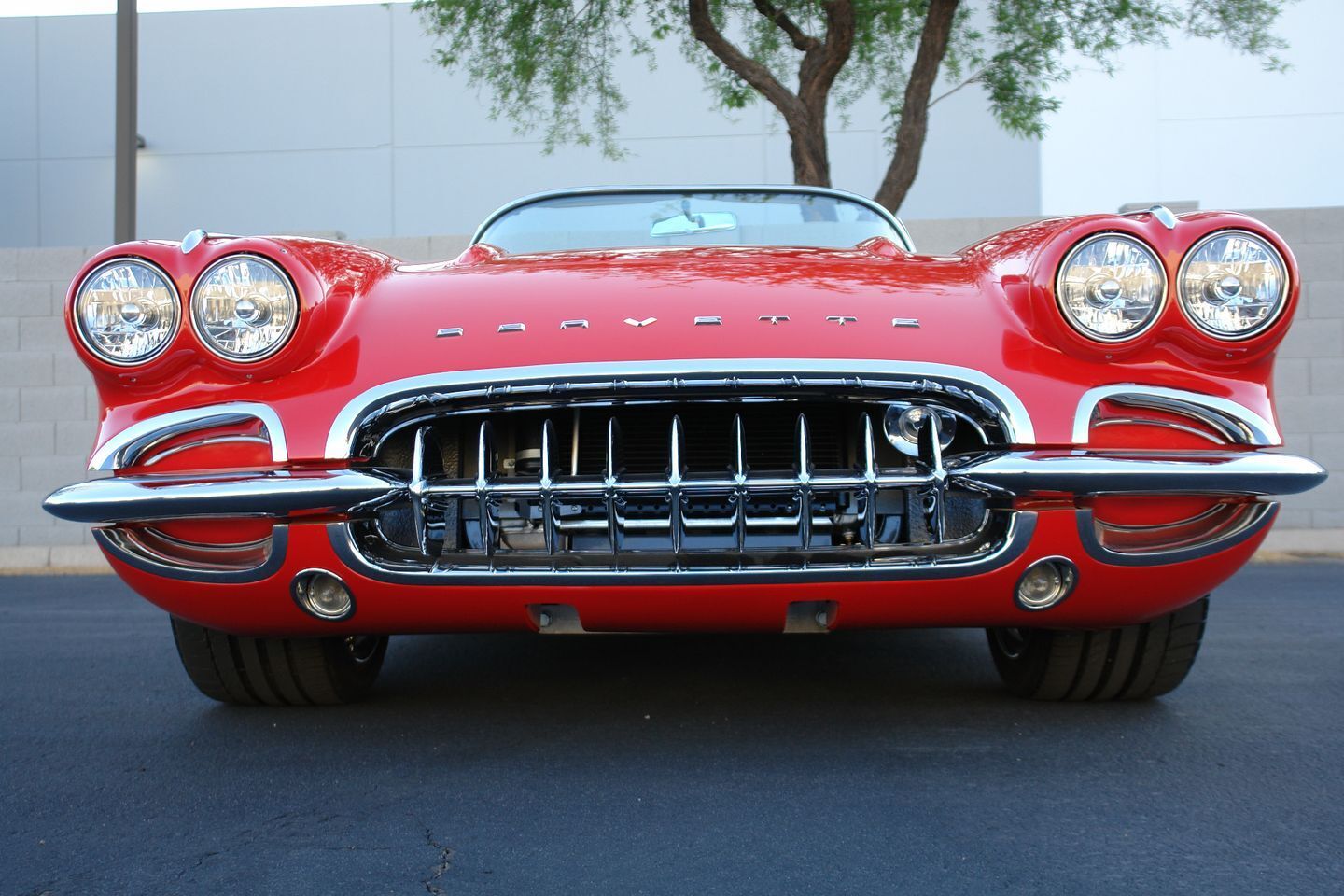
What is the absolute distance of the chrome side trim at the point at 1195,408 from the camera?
7.34 ft

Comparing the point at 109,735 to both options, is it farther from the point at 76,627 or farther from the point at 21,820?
the point at 76,627

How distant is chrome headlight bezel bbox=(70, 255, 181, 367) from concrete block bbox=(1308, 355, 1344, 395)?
22.5 feet

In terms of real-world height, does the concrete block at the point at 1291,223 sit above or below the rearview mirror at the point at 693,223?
above

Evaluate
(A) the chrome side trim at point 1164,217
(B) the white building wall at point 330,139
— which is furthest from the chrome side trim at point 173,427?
(B) the white building wall at point 330,139

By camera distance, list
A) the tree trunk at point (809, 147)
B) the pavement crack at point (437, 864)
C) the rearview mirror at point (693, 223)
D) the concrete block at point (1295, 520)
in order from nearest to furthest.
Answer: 1. the pavement crack at point (437, 864)
2. the rearview mirror at point (693, 223)
3. the concrete block at point (1295, 520)
4. the tree trunk at point (809, 147)

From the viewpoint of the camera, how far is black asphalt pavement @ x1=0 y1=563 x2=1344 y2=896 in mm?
1792

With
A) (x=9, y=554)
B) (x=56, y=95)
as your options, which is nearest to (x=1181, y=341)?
(x=9, y=554)

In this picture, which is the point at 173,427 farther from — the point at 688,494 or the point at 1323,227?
the point at 1323,227

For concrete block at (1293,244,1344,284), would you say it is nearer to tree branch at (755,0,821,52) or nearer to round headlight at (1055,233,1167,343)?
tree branch at (755,0,821,52)

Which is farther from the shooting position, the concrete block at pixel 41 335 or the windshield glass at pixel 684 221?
the concrete block at pixel 41 335

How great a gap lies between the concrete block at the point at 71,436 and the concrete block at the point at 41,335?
451mm

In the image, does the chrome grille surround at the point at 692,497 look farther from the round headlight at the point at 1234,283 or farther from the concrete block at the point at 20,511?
the concrete block at the point at 20,511

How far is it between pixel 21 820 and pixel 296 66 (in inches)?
451

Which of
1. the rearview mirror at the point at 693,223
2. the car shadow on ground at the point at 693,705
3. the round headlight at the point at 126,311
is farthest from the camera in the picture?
the rearview mirror at the point at 693,223
